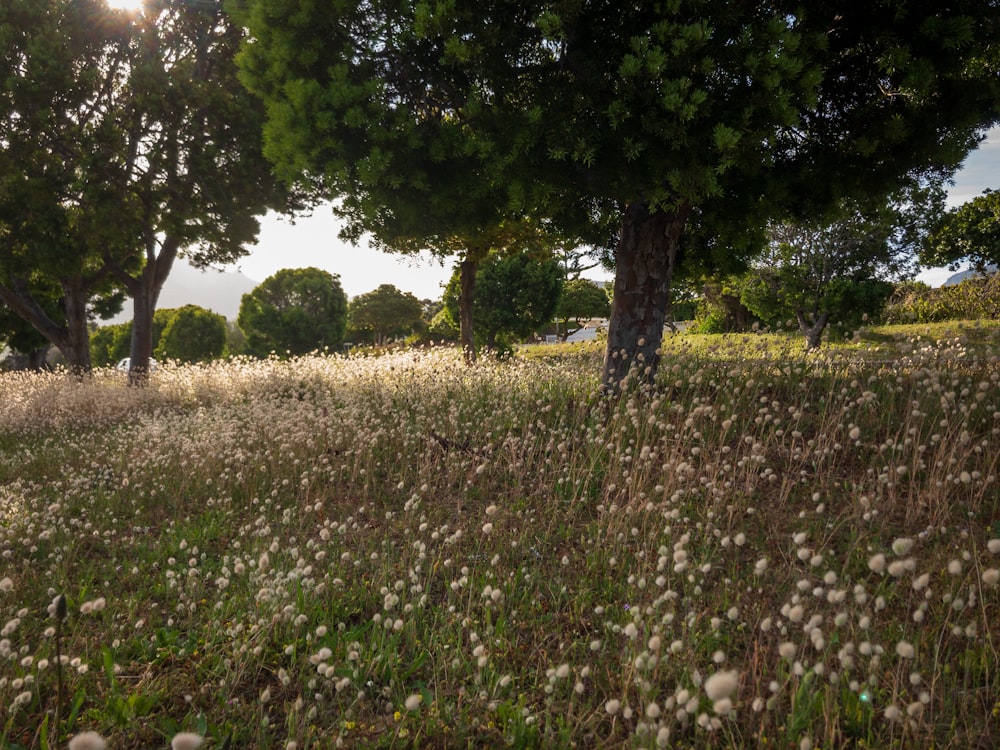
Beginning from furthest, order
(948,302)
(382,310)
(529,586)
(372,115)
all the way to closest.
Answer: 1. (382,310)
2. (948,302)
3. (372,115)
4. (529,586)

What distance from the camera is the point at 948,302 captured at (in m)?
20.8

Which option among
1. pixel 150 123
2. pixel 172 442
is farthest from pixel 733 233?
pixel 150 123

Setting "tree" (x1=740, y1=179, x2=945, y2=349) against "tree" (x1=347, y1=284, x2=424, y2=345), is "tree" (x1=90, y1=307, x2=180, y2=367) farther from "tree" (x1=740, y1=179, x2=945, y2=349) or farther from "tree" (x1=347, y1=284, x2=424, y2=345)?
"tree" (x1=740, y1=179, x2=945, y2=349)

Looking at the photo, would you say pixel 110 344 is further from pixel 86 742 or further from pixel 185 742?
pixel 185 742

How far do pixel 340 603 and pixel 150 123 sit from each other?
45.3 ft

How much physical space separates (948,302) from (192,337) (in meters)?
47.7

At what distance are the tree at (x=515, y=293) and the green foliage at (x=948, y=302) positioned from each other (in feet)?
39.6

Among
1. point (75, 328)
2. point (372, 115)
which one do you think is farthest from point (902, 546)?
point (75, 328)

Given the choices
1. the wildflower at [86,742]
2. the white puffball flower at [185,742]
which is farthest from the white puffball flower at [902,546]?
the wildflower at [86,742]

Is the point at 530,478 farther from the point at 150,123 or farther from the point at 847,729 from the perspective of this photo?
the point at 150,123

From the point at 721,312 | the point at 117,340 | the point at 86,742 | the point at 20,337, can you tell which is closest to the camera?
the point at 86,742

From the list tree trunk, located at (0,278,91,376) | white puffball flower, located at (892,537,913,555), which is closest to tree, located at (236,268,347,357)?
tree trunk, located at (0,278,91,376)

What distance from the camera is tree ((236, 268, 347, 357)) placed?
137 ft

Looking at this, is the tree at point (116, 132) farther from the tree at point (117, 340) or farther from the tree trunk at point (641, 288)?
the tree at point (117, 340)
